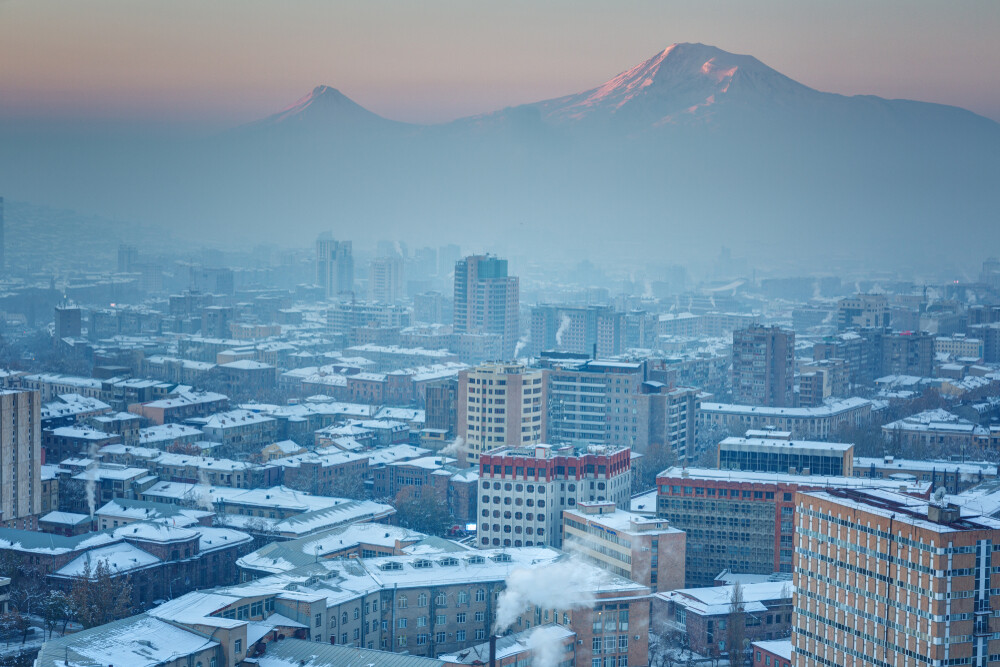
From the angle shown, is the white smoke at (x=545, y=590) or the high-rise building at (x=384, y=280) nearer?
the white smoke at (x=545, y=590)

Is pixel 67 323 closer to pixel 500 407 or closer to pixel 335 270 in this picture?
pixel 335 270

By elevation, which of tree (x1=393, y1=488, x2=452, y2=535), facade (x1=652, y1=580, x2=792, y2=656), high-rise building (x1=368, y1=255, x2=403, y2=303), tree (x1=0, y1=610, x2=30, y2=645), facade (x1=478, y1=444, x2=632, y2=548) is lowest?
tree (x1=0, y1=610, x2=30, y2=645)

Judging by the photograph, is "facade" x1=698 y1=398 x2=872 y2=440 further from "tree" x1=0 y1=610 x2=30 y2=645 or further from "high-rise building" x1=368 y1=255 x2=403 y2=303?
"high-rise building" x1=368 y1=255 x2=403 y2=303

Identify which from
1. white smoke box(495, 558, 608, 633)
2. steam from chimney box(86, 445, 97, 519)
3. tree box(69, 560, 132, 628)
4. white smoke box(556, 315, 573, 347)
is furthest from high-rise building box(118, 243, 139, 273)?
white smoke box(495, 558, 608, 633)

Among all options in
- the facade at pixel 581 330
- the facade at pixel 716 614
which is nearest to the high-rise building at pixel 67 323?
the facade at pixel 581 330

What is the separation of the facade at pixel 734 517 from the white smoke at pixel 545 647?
4.90 meters

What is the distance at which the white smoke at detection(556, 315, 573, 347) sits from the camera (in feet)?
169

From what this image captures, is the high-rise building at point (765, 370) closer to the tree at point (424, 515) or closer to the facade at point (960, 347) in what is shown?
the facade at point (960, 347)

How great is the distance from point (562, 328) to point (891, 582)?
125 ft

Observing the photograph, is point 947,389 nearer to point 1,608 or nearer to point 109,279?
point 1,608

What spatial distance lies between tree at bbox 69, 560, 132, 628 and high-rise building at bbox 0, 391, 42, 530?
17.9 feet

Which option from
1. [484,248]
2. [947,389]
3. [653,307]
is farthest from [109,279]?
[947,389]

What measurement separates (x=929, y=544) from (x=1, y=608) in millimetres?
11659

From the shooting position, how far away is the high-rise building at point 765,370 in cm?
3741
